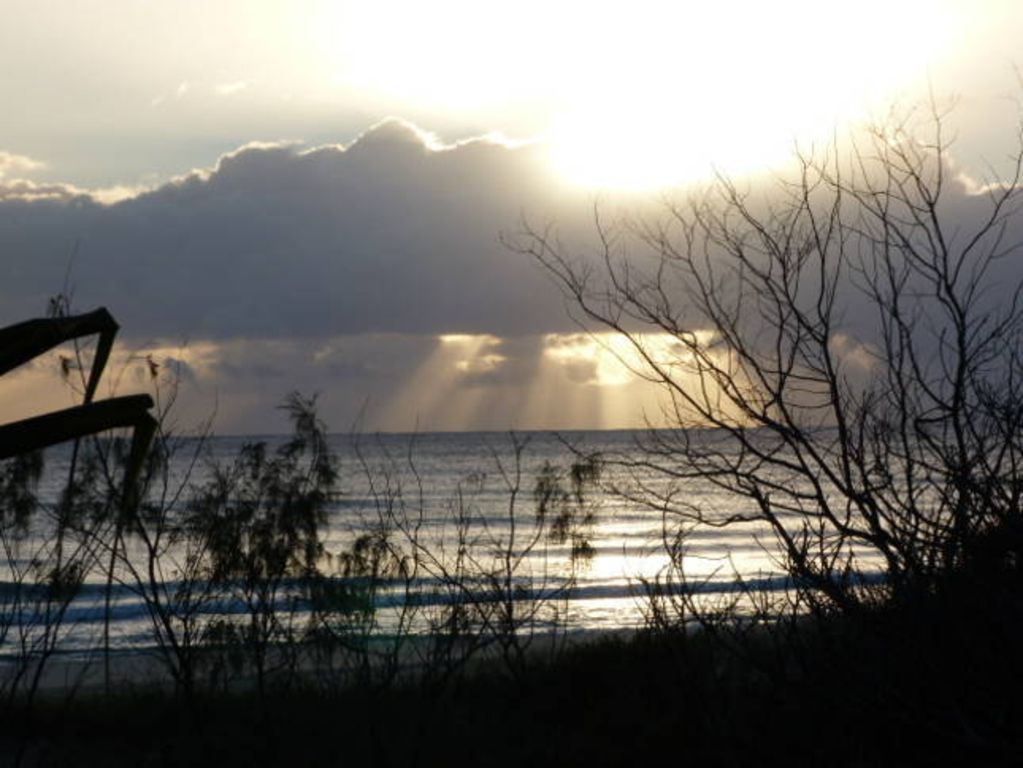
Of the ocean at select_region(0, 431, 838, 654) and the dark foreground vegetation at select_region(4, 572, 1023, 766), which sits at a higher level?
the ocean at select_region(0, 431, 838, 654)

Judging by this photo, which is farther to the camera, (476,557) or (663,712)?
(476,557)

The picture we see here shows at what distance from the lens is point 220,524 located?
11844mm

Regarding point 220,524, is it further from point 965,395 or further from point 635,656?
point 965,395

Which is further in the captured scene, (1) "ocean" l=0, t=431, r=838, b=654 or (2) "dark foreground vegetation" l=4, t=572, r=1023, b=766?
(1) "ocean" l=0, t=431, r=838, b=654

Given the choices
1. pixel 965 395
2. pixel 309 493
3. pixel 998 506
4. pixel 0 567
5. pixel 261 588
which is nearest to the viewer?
pixel 998 506

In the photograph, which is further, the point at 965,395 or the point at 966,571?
the point at 965,395

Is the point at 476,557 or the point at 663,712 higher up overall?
the point at 476,557

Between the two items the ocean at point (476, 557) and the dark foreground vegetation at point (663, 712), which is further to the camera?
the ocean at point (476, 557)

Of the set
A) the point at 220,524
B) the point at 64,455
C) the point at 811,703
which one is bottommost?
the point at 811,703

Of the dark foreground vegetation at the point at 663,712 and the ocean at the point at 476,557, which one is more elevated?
the ocean at the point at 476,557

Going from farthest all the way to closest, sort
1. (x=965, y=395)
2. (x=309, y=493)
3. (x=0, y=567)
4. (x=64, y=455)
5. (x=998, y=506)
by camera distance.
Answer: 1. (x=64, y=455)
2. (x=0, y=567)
3. (x=309, y=493)
4. (x=965, y=395)
5. (x=998, y=506)

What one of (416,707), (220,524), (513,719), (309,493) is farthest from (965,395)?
(309,493)

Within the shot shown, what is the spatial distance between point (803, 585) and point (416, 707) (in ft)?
18.8

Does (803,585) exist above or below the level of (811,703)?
above
